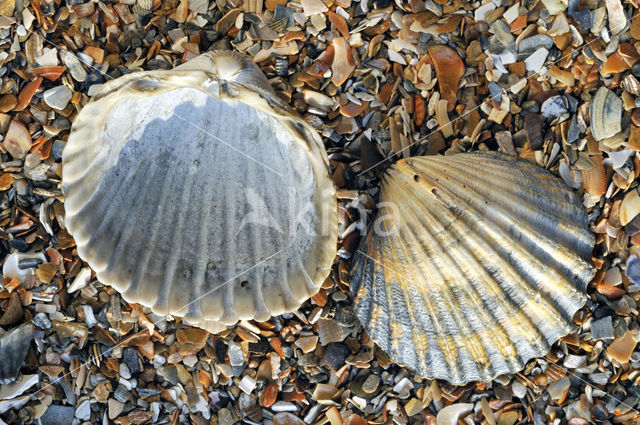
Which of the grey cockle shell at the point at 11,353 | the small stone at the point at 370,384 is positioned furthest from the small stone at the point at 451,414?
the grey cockle shell at the point at 11,353

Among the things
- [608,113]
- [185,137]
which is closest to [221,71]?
[185,137]

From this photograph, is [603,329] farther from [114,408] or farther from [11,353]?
[11,353]

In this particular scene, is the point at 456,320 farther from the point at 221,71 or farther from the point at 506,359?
the point at 221,71

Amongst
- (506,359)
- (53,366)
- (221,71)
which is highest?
(221,71)

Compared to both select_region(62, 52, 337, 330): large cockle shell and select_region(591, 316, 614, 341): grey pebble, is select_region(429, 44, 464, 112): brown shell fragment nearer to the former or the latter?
select_region(62, 52, 337, 330): large cockle shell

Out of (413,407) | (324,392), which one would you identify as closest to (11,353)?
(324,392)

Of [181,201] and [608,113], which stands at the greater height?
[608,113]
